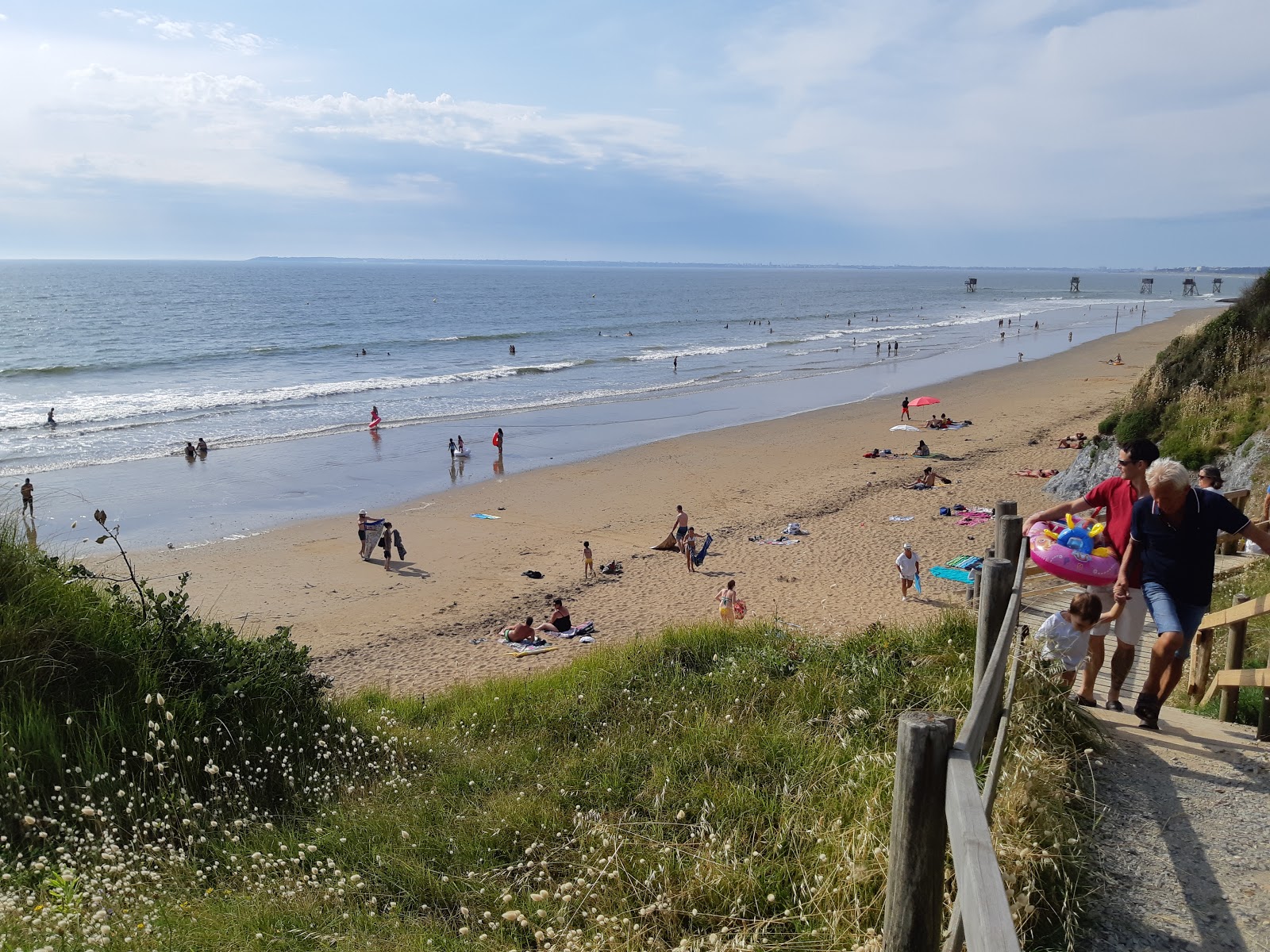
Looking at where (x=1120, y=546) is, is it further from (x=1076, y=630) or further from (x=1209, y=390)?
(x=1209, y=390)

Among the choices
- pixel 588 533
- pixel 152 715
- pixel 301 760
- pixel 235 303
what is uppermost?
pixel 235 303

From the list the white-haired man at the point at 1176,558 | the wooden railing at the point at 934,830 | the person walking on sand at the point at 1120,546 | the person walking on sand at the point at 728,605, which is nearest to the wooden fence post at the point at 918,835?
the wooden railing at the point at 934,830

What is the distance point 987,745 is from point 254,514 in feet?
69.4

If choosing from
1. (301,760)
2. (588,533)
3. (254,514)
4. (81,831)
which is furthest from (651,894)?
(254,514)

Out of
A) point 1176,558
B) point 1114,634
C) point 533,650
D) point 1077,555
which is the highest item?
point 1176,558

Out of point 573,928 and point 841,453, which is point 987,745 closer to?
point 573,928

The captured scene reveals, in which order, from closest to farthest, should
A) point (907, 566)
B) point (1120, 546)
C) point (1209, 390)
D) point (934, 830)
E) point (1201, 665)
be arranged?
point (934, 830)
point (1120, 546)
point (1201, 665)
point (907, 566)
point (1209, 390)

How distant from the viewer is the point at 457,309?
4124 inches

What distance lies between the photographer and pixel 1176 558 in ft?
16.5

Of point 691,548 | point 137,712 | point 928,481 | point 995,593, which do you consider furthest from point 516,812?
point 928,481

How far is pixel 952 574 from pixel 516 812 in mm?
12202

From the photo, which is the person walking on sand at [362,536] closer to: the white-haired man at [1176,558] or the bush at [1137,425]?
Result: the bush at [1137,425]

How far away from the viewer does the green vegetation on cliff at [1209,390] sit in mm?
14344

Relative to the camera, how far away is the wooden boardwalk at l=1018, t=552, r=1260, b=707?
650cm
